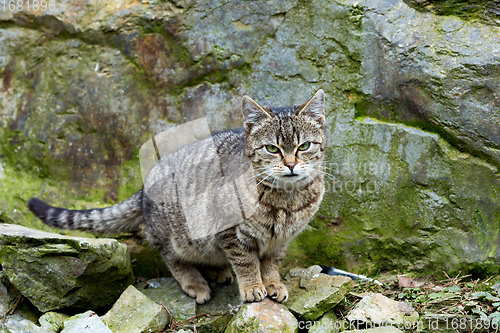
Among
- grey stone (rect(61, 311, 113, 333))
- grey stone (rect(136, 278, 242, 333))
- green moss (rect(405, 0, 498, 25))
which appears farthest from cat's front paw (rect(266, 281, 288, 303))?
green moss (rect(405, 0, 498, 25))

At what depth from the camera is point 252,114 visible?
11.7ft

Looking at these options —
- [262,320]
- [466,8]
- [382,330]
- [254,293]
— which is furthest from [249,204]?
[466,8]

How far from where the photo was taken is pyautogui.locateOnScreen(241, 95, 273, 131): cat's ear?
139 inches

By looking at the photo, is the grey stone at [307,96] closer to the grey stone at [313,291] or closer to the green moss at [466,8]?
the green moss at [466,8]

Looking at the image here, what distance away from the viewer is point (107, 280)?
3627 mm

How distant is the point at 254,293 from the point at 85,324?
1249 mm

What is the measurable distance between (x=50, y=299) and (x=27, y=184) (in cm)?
159

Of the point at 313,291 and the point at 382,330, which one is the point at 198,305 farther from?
the point at 382,330

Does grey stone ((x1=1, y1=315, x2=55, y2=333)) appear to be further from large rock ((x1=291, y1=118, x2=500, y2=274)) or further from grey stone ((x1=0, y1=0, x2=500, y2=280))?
large rock ((x1=291, y1=118, x2=500, y2=274))

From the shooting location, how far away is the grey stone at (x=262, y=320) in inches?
127

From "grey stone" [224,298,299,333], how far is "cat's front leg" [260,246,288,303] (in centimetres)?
12

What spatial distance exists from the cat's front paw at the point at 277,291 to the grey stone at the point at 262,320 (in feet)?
0.32

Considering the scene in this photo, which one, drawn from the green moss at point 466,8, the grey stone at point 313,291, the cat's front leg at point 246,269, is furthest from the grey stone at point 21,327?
the green moss at point 466,8

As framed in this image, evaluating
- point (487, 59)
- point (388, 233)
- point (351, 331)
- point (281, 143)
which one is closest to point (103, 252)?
point (281, 143)
